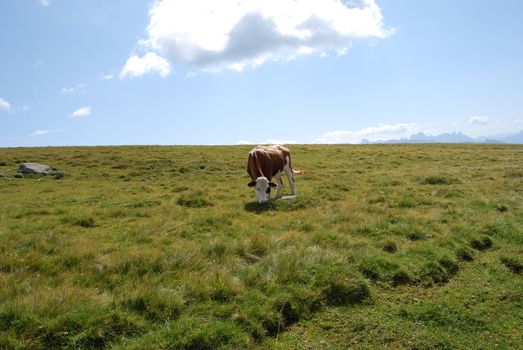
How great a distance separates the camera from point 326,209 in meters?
12.8

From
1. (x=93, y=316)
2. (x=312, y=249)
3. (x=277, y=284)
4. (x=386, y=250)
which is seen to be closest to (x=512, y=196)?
(x=386, y=250)

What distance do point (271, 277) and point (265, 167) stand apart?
8.59 metres

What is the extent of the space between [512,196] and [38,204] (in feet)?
61.2

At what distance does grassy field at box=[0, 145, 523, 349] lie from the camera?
5.36 meters

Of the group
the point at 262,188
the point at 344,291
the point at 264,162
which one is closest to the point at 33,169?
the point at 264,162

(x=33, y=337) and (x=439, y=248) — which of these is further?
(x=439, y=248)

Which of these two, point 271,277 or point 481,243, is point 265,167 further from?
point 271,277

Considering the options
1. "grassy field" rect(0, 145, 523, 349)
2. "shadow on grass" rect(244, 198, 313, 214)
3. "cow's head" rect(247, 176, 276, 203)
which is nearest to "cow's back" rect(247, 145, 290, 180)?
"cow's head" rect(247, 176, 276, 203)

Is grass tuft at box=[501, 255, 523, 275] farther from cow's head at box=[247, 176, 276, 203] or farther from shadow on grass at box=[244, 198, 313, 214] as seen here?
cow's head at box=[247, 176, 276, 203]

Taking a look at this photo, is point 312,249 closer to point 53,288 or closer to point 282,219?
point 282,219

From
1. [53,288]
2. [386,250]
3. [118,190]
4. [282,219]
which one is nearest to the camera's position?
[53,288]

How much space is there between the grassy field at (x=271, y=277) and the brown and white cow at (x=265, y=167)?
0.93 m

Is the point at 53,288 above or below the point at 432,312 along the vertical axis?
above

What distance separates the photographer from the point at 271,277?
691 centimetres
